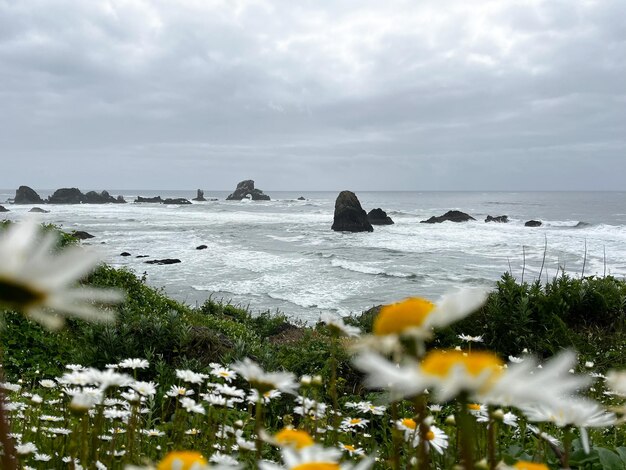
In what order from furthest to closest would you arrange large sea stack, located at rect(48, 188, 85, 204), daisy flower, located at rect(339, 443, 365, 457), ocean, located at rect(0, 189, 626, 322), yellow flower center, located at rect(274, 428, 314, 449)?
large sea stack, located at rect(48, 188, 85, 204) → ocean, located at rect(0, 189, 626, 322) → daisy flower, located at rect(339, 443, 365, 457) → yellow flower center, located at rect(274, 428, 314, 449)

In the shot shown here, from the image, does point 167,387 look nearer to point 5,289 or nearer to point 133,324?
point 133,324

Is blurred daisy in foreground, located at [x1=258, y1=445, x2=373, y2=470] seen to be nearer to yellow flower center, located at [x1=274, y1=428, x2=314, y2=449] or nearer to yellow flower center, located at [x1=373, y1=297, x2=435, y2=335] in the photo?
yellow flower center, located at [x1=274, y1=428, x2=314, y2=449]

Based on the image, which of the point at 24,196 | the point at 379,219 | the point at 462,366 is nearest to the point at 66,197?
the point at 24,196

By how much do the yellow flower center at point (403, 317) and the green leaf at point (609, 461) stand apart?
5.58 ft

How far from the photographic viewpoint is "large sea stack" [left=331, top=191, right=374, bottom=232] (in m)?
41.2

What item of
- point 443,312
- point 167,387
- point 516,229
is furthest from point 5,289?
point 516,229

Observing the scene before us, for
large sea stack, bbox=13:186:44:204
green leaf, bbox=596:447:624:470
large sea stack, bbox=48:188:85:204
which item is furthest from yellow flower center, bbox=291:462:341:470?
large sea stack, bbox=48:188:85:204

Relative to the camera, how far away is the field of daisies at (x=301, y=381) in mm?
615

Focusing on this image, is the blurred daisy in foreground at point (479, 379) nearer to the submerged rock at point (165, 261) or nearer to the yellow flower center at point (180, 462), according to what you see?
the yellow flower center at point (180, 462)

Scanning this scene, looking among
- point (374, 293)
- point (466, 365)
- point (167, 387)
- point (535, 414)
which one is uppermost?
point (466, 365)

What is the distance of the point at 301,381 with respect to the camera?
1601 millimetres

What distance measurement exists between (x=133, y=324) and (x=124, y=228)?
38425 millimetres

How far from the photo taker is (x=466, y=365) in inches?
24.0

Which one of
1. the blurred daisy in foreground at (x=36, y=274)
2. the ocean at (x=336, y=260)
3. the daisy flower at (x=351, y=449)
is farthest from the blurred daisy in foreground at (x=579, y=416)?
the ocean at (x=336, y=260)
